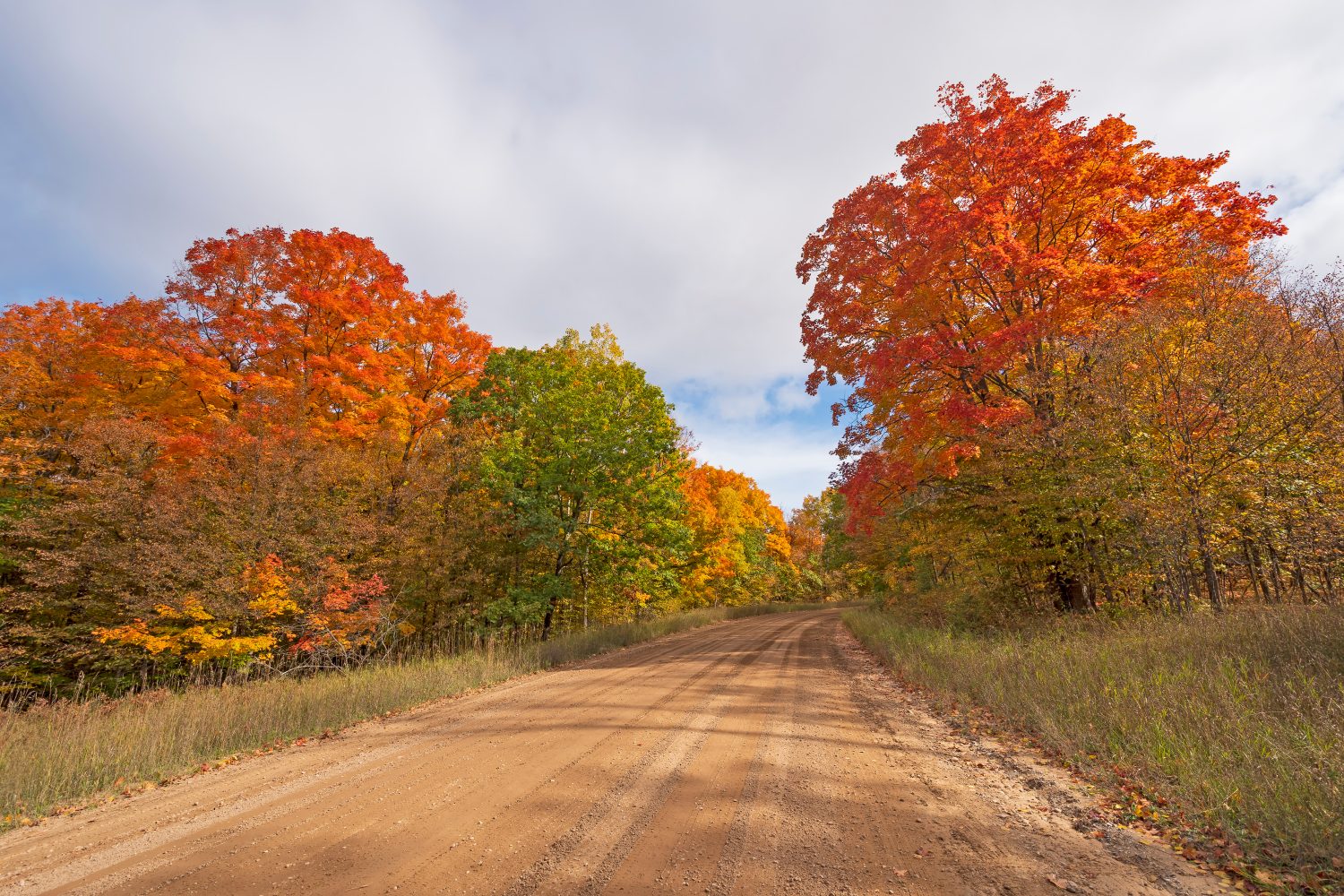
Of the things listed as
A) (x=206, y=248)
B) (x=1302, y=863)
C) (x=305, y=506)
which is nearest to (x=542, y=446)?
(x=305, y=506)

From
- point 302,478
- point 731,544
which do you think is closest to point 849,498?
point 302,478

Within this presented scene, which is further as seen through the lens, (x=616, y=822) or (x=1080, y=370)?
(x=1080, y=370)

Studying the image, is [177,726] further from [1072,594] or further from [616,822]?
[1072,594]

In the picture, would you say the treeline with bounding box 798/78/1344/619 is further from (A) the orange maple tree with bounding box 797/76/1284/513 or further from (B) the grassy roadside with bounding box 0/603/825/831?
(B) the grassy roadside with bounding box 0/603/825/831

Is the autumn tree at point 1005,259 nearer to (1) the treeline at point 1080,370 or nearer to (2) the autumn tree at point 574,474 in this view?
(1) the treeline at point 1080,370

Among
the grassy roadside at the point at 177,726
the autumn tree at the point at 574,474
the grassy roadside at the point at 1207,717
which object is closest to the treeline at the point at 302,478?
the autumn tree at the point at 574,474

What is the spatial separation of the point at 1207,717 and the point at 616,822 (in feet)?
18.1

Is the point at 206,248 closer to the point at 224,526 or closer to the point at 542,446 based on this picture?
the point at 224,526

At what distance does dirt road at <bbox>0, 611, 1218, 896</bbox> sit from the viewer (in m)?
3.18

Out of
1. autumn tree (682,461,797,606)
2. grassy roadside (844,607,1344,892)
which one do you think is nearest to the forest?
grassy roadside (844,607,1344,892)

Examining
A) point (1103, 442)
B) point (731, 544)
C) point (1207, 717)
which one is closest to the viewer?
point (1207, 717)

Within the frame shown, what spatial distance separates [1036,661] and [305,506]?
52.8ft

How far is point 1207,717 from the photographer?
16.0 ft

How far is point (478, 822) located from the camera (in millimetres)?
3943
